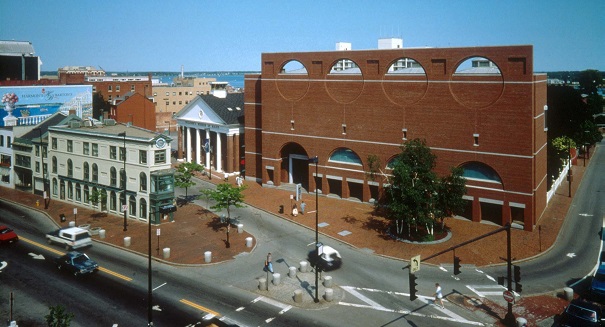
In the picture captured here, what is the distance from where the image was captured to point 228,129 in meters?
70.9

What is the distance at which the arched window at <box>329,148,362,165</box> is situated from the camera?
57.4 metres

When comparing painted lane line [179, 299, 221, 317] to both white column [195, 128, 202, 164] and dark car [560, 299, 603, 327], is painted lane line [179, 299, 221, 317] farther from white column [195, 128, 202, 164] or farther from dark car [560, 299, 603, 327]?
white column [195, 128, 202, 164]

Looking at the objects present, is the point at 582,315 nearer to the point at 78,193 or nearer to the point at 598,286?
the point at 598,286

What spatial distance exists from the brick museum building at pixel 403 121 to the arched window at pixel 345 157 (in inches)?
4.8

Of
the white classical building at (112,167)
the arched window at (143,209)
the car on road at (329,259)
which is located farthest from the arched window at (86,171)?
the car on road at (329,259)

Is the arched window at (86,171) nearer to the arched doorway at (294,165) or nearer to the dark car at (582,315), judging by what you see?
the arched doorway at (294,165)

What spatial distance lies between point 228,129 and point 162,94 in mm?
72606

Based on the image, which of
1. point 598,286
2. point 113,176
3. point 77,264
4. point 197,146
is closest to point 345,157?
point 113,176

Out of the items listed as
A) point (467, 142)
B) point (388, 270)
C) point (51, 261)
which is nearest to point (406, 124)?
point (467, 142)

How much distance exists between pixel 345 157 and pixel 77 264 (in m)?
32.2

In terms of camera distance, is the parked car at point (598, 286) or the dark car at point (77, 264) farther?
the dark car at point (77, 264)

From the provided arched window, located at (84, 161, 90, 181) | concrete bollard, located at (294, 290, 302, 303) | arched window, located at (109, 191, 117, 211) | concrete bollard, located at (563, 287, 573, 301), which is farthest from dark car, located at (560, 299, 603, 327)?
arched window, located at (84, 161, 90, 181)

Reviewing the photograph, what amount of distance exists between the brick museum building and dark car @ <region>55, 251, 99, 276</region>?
27.2 metres

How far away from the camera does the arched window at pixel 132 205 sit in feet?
166
